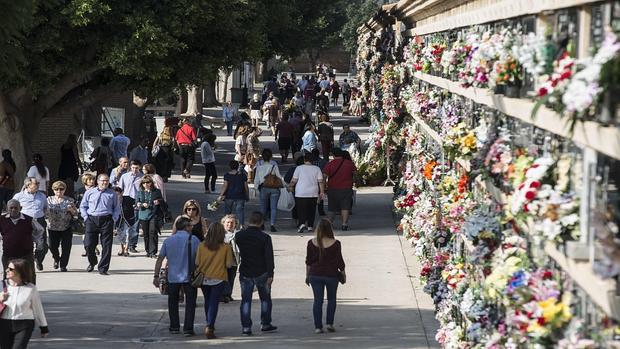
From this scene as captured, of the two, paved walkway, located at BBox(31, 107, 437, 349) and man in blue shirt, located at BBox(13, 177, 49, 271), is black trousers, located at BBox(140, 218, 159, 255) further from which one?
man in blue shirt, located at BBox(13, 177, 49, 271)

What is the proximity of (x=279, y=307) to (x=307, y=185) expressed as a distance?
6.88m

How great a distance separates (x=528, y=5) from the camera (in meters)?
10.2

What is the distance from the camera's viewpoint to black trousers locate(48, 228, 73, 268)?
64.9ft

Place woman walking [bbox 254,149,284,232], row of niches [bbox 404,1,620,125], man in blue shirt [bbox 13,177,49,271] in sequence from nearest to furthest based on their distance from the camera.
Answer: row of niches [bbox 404,1,620,125] → man in blue shirt [bbox 13,177,49,271] → woman walking [bbox 254,149,284,232]

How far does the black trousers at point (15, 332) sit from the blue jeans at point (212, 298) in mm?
3111

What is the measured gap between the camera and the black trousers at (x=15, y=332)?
41.6 ft

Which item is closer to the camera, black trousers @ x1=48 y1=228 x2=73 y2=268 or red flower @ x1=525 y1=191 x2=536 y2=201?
red flower @ x1=525 y1=191 x2=536 y2=201

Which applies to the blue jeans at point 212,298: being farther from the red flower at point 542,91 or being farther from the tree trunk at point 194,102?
the tree trunk at point 194,102

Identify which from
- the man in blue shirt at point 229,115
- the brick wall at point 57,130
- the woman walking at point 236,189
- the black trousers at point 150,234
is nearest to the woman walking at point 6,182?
the black trousers at point 150,234

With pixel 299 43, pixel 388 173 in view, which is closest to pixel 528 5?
pixel 388 173

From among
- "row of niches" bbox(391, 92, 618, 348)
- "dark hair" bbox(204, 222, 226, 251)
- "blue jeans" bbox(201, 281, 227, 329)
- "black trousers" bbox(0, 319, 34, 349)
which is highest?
"row of niches" bbox(391, 92, 618, 348)

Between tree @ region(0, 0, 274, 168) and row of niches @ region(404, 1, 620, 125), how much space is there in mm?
10791

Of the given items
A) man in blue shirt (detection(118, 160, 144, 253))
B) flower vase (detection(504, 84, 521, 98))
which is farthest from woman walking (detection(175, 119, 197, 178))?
flower vase (detection(504, 84, 521, 98))

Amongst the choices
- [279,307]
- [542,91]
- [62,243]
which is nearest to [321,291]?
[279,307]
